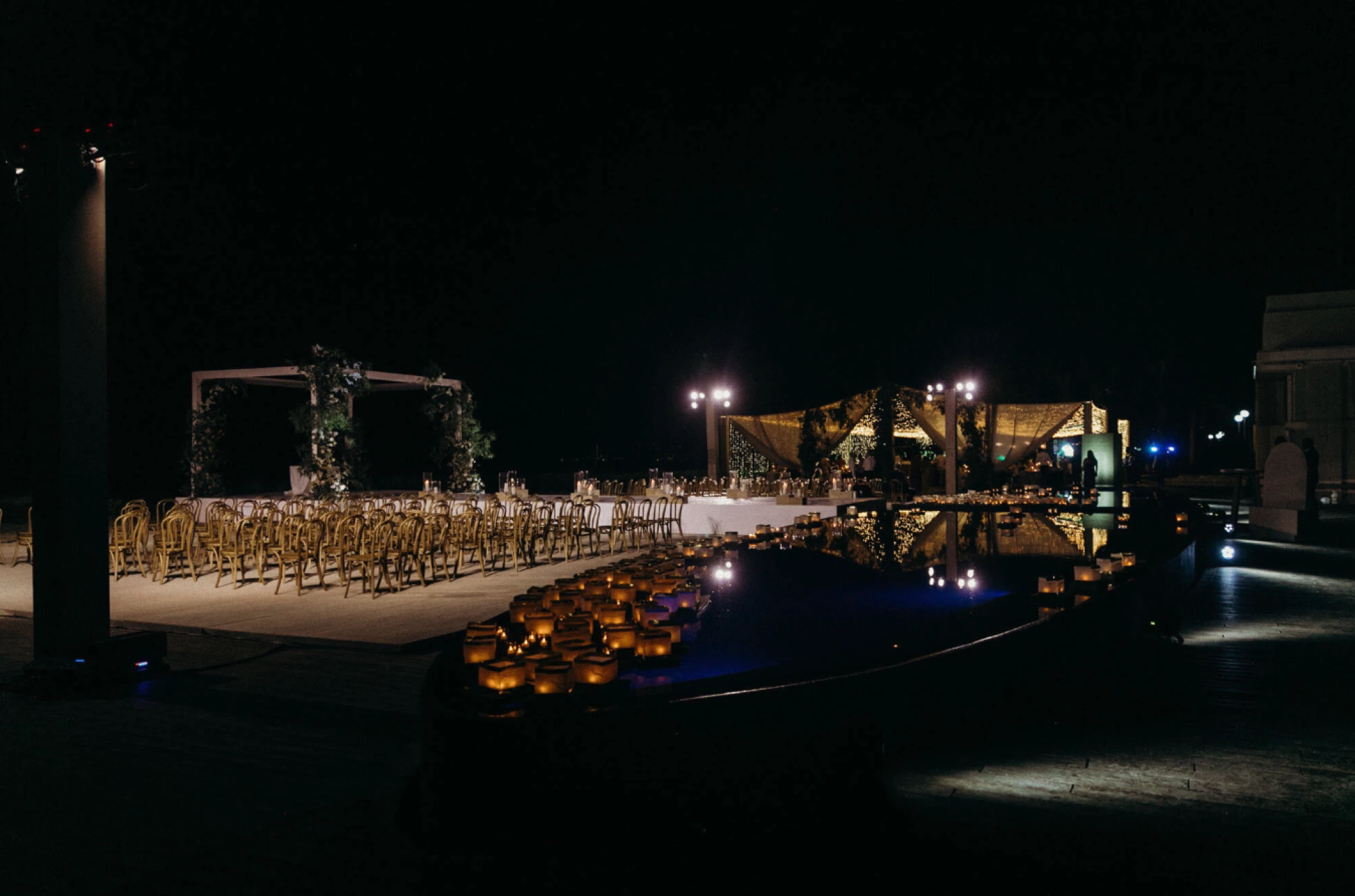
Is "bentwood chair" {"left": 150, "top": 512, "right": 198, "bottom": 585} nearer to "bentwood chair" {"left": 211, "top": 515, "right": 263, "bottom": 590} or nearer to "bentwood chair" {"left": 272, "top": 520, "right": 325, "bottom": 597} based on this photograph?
"bentwood chair" {"left": 211, "top": 515, "right": 263, "bottom": 590}

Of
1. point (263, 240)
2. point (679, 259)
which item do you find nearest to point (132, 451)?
point (263, 240)

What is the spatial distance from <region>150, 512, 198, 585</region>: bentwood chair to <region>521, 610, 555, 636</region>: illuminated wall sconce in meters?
7.32

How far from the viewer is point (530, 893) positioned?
2.39 metres

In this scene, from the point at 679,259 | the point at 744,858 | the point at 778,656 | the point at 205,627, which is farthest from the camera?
the point at 679,259

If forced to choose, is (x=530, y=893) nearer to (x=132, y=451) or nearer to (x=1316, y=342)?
(x=132, y=451)

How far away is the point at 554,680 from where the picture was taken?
2.59 metres

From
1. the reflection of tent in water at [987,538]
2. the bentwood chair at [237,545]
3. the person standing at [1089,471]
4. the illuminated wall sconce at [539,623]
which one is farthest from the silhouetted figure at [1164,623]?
the person standing at [1089,471]

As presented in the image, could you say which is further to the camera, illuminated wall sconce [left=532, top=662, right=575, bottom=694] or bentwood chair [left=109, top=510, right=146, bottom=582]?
bentwood chair [left=109, top=510, right=146, bottom=582]

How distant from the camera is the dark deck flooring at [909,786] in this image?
101 inches

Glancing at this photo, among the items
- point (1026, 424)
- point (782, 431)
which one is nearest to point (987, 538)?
point (782, 431)

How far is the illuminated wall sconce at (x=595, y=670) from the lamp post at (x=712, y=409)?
44.7 feet

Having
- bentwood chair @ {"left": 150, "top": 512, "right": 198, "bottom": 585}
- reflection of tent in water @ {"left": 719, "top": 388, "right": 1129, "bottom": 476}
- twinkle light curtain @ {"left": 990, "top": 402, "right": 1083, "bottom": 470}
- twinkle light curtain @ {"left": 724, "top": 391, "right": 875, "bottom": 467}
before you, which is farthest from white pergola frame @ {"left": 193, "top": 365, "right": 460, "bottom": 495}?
twinkle light curtain @ {"left": 990, "top": 402, "right": 1083, "bottom": 470}

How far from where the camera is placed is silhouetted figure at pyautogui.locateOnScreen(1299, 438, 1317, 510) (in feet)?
43.5

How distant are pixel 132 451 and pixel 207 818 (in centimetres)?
2086
